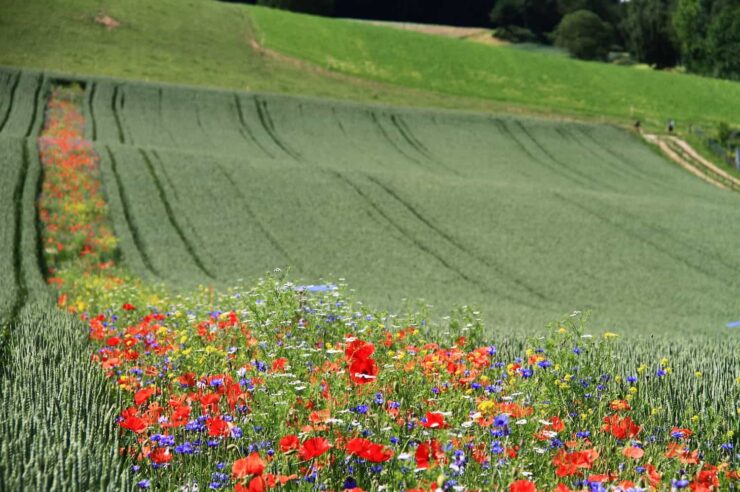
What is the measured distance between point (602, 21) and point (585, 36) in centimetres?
1063

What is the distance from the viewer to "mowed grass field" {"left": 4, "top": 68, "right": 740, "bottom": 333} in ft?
70.9

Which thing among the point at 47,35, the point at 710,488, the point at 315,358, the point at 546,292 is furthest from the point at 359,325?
the point at 47,35

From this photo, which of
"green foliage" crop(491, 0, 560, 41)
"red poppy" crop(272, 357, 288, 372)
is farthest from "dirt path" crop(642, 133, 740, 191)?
"green foliage" crop(491, 0, 560, 41)

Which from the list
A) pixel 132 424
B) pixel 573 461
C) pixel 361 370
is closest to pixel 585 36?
pixel 361 370

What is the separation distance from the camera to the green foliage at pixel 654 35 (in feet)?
362

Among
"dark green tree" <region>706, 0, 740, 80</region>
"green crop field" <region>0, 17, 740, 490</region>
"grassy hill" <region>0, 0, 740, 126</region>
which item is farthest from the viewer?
"dark green tree" <region>706, 0, 740, 80</region>

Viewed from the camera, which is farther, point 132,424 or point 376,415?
point 376,415

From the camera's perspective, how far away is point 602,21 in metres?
124

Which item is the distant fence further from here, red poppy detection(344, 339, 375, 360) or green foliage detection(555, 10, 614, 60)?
green foliage detection(555, 10, 614, 60)

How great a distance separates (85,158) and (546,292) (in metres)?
20.9

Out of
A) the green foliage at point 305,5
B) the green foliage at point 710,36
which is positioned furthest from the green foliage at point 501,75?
the green foliage at point 305,5

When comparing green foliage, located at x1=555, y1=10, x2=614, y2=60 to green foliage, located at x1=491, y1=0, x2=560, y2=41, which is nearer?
green foliage, located at x1=555, y1=10, x2=614, y2=60

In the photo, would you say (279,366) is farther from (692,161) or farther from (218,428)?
(692,161)

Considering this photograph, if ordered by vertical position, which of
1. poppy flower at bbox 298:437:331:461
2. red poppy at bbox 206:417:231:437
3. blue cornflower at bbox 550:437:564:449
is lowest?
red poppy at bbox 206:417:231:437
